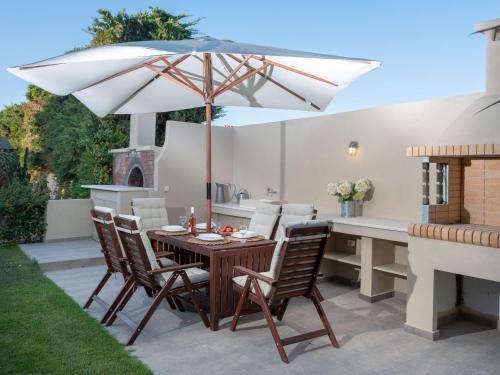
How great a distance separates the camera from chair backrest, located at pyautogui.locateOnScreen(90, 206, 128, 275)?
481cm

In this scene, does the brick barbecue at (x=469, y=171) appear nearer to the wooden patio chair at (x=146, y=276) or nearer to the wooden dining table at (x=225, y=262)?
the wooden dining table at (x=225, y=262)

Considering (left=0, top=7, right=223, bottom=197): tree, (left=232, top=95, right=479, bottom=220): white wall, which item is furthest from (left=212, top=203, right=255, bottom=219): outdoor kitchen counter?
(left=0, top=7, right=223, bottom=197): tree

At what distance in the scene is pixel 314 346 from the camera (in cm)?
426

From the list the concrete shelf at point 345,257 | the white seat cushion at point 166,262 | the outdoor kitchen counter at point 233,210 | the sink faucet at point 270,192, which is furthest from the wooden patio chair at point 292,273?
the sink faucet at point 270,192

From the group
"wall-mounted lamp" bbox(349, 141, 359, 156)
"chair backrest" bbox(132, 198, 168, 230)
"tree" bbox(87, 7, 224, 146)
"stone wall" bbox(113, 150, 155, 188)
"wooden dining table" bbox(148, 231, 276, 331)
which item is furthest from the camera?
"tree" bbox(87, 7, 224, 146)

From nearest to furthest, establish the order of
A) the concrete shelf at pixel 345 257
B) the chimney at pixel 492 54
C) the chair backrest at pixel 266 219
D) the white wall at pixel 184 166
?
the chimney at pixel 492 54 < the chair backrest at pixel 266 219 < the concrete shelf at pixel 345 257 < the white wall at pixel 184 166

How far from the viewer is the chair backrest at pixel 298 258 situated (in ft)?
12.9

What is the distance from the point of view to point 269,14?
13.5m

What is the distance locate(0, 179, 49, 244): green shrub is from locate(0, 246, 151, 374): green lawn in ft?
10.4

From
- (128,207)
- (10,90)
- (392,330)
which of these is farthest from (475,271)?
(10,90)

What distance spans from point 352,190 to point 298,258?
291 cm

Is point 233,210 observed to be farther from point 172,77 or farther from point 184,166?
point 172,77

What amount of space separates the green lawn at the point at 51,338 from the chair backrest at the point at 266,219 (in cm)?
235

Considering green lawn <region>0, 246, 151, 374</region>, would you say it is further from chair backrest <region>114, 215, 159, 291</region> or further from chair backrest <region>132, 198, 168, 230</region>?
chair backrest <region>132, 198, 168, 230</region>
